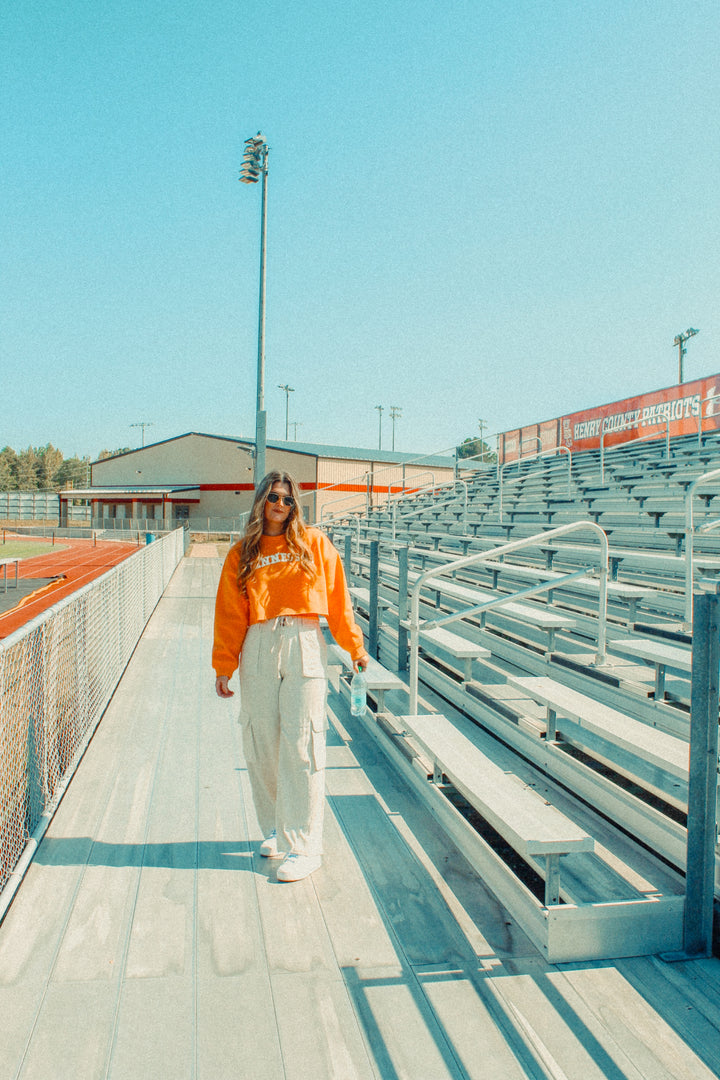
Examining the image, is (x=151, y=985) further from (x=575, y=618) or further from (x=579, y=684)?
(x=575, y=618)

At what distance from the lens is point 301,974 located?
2404mm

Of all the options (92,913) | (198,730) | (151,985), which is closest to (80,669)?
(198,730)

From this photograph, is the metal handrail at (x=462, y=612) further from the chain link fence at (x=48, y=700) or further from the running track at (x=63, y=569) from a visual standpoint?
the running track at (x=63, y=569)

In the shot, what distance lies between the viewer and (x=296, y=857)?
311cm

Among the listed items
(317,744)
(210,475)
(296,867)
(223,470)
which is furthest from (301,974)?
(210,475)

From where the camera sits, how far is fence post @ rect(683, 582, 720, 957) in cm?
241

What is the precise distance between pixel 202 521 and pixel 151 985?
151 feet

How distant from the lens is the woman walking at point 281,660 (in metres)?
3.09

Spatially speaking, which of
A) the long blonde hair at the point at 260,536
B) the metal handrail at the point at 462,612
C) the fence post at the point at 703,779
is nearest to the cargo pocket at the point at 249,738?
the long blonde hair at the point at 260,536

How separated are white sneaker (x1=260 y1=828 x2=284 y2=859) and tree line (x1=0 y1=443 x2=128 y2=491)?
130 m

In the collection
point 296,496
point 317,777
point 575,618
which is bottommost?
point 317,777

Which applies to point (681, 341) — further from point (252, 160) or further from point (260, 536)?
point (260, 536)

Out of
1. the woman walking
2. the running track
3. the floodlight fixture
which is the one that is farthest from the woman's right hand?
the floodlight fixture

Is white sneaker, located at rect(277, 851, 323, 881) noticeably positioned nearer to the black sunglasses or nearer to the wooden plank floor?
the wooden plank floor
